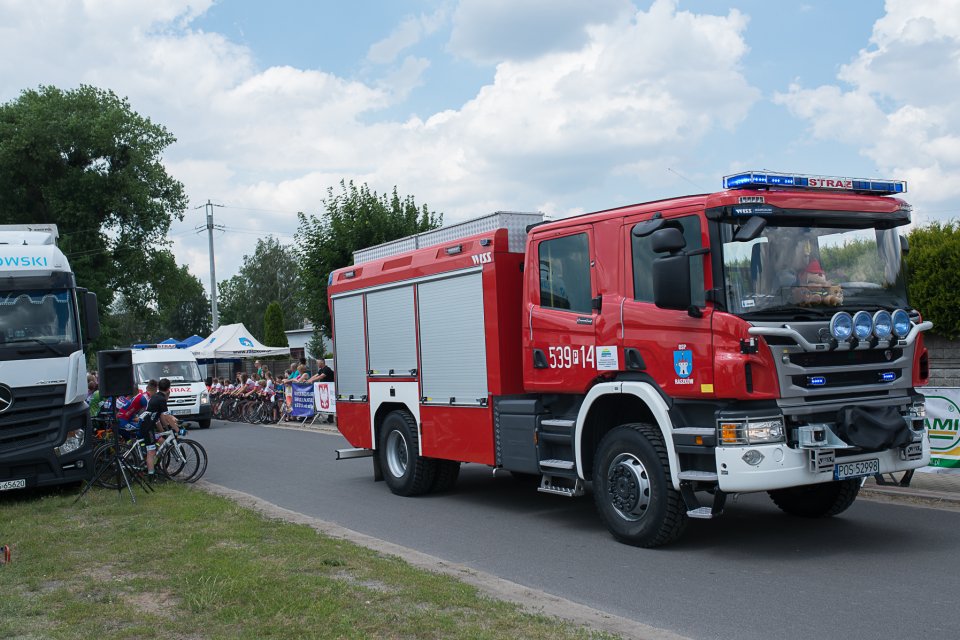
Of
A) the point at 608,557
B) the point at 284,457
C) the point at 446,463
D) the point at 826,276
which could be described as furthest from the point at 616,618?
the point at 284,457

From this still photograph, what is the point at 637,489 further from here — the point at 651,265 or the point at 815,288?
the point at 815,288

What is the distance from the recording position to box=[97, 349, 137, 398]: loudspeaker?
1273 centimetres

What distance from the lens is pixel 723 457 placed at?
7.33 metres

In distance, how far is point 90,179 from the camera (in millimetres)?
43750

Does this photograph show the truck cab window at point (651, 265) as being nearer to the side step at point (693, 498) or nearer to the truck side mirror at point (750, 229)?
the truck side mirror at point (750, 229)

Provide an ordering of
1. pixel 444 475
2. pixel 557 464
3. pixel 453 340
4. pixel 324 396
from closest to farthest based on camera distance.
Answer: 1. pixel 557 464
2. pixel 453 340
3. pixel 444 475
4. pixel 324 396

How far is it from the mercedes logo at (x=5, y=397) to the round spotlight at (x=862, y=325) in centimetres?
1043

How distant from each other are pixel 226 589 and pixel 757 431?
4.13 metres

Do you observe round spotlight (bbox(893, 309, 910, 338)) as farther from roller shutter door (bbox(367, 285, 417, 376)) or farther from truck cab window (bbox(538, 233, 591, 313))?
roller shutter door (bbox(367, 285, 417, 376))

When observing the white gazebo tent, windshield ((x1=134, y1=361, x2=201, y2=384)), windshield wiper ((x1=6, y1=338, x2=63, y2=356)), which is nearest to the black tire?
windshield wiper ((x1=6, y1=338, x2=63, y2=356))

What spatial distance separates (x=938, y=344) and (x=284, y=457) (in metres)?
11.5

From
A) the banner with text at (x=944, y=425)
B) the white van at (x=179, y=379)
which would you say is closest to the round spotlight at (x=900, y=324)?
the banner with text at (x=944, y=425)

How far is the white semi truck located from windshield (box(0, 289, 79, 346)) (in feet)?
0.04

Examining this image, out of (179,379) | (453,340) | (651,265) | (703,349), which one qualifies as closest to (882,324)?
(703,349)
